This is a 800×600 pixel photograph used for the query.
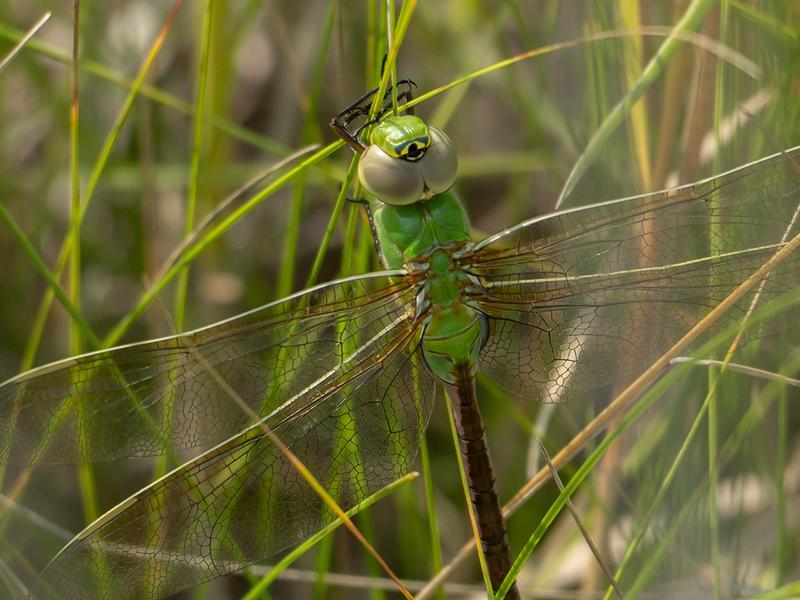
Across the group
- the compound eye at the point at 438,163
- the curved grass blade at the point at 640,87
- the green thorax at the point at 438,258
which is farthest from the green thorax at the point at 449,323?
the curved grass blade at the point at 640,87

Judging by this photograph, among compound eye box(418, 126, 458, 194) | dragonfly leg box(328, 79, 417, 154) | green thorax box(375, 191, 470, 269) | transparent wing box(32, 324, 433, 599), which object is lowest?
transparent wing box(32, 324, 433, 599)

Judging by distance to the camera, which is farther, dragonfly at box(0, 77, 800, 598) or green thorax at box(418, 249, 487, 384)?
green thorax at box(418, 249, 487, 384)

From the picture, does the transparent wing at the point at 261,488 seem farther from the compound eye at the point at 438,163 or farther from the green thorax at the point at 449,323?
the compound eye at the point at 438,163

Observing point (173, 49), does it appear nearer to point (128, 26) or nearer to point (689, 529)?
point (128, 26)

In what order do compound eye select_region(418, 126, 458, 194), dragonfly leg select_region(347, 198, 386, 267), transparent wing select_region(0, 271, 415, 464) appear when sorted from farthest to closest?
dragonfly leg select_region(347, 198, 386, 267) < compound eye select_region(418, 126, 458, 194) < transparent wing select_region(0, 271, 415, 464)

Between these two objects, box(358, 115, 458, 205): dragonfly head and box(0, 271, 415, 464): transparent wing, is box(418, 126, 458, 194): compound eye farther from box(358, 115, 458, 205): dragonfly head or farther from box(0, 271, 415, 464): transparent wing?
box(0, 271, 415, 464): transparent wing

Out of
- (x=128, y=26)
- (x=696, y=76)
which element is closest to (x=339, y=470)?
(x=696, y=76)

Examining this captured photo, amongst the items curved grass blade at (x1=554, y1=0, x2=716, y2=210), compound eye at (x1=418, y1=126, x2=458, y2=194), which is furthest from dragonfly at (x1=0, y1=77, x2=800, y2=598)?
curved grass blade at (x1=554, y1=0, x2=716, y2=210)
